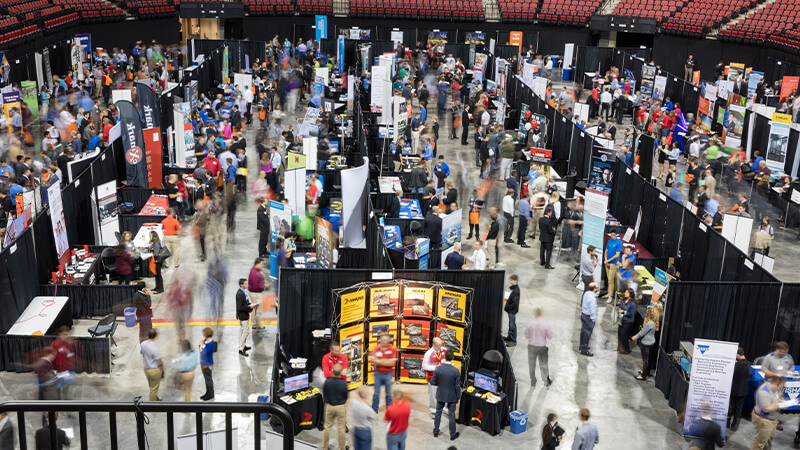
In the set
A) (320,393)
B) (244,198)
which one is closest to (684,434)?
(320,393)

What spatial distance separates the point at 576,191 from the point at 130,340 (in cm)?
1144

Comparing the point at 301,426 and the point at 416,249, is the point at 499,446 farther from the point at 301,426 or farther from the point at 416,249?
the point at 416,249

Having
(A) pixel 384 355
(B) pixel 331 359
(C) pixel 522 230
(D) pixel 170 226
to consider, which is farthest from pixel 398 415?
(C) pixel 522 230

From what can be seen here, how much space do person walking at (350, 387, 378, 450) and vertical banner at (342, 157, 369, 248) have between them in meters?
7.11

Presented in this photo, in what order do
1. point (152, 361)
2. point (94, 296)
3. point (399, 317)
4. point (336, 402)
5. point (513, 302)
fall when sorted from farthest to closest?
point (94, 296) → point (513, 302) → point (399, 317) → point (152, 361) → point (336, 402)

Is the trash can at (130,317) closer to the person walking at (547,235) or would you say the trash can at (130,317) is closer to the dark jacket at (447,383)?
the dark jacket at (447,383)

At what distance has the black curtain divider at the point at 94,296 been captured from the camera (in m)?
15.8

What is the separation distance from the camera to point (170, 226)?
17688 mm

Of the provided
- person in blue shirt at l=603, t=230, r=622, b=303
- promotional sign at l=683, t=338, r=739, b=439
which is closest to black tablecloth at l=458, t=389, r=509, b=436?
promotional sign at l=683, t=338, r=739, b=439

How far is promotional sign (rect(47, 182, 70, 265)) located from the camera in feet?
53.6

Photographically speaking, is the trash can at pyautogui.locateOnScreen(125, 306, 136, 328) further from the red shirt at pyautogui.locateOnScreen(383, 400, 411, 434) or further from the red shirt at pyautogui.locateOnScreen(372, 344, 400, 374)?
the red shirt at pyautogui.locateOnScreen(383, 400, 411, 434)

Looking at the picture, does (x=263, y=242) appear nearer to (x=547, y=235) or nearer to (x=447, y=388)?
(x=547, y=235)

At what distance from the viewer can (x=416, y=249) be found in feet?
56.9

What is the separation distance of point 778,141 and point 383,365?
1732 centimetres
